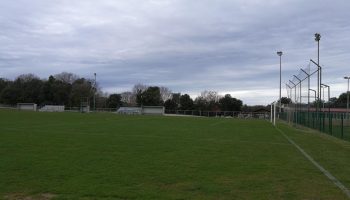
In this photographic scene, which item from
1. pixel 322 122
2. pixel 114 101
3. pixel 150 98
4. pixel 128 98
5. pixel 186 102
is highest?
pixel 128 98

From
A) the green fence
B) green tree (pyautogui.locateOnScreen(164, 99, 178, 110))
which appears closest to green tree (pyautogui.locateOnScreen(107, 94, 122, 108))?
green tree (pyautogui.locateOnScreen(164, 99, 178, 110))

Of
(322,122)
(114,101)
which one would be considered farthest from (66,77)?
(322,122)

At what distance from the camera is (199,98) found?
467 ft

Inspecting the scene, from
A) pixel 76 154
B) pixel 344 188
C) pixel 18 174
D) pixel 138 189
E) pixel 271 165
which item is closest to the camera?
pixel 138 189

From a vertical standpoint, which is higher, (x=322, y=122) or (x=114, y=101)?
(x=114, y=101)

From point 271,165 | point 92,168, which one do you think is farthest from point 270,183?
point 92,168

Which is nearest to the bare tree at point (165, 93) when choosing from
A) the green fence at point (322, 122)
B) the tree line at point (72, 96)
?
the tree line at point (72, 96)

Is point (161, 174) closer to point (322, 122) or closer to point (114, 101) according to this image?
point (322, 122)

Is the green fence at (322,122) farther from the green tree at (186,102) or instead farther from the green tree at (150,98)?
the green tree at (150,98)

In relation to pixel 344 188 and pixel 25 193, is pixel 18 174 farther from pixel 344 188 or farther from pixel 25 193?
pixel 344 188

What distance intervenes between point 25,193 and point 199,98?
442 ft

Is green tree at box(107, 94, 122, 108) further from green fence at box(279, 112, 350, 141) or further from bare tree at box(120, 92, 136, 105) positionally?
green fence at box(279, 112, 350, 141)

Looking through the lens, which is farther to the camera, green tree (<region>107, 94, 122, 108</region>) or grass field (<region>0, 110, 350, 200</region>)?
green tree (<region>107, 94, 122, 108</region>)

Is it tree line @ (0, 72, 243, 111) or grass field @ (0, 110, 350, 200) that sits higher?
tree line @ (0, 72, 243, 111)
